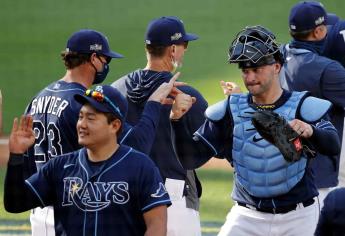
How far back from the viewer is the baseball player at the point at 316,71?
603 cm

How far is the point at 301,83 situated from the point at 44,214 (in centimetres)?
167

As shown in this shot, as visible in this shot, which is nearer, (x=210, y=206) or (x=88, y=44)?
(x=88, y=44)

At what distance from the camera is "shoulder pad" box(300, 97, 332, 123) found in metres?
5.06

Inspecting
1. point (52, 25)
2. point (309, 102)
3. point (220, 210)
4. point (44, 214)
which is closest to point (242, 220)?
point (309, 102)

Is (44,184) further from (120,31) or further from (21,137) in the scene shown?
(120,31)

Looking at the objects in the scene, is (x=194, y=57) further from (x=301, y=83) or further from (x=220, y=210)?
(x=301, y=83)

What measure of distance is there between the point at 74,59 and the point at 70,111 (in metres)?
0.40

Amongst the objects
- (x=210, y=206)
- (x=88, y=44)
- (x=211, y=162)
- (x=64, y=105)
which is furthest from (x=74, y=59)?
(x=211, y=162)

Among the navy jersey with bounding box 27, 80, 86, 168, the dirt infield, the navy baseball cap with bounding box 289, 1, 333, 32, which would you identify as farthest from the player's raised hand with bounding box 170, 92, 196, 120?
the dirt infield

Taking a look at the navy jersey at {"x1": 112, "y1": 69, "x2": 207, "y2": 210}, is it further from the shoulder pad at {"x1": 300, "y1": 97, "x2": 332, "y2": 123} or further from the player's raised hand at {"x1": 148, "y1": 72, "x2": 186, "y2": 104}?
the shoulder pad at {"x1": 300, "y1": 97, "x2": 332, "y2": 123}

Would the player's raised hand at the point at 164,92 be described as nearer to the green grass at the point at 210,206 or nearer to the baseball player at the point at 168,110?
the baseball player at the point at 168,110

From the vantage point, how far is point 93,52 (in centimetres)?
564

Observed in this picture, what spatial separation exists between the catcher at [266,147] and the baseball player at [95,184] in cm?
74

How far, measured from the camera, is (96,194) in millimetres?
4477
